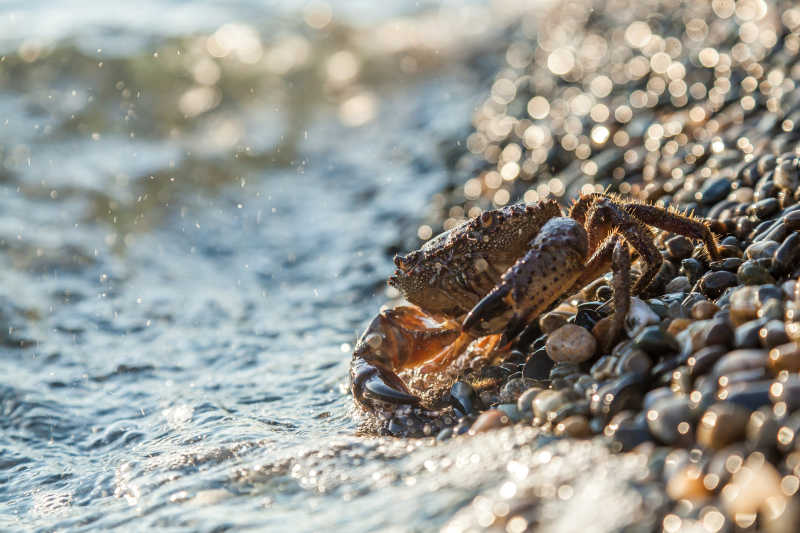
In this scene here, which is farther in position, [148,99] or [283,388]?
[148,99]

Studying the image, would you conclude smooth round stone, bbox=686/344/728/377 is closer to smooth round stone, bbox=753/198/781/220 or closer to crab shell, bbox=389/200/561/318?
crab shell, bbox=389/200/561/318

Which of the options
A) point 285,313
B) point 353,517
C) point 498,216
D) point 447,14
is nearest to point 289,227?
point 285,313

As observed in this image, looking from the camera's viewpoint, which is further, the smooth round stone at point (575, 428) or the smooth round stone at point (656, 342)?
the smooth round stone at point (656, 342)

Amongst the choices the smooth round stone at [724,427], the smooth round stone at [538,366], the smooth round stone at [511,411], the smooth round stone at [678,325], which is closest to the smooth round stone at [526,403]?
the smooth round stone at [511,411]

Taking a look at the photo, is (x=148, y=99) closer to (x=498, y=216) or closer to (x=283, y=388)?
(x=283, y=388)

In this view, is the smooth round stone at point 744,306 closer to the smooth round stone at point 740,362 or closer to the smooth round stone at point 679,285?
the smooth round stone at point 740,362

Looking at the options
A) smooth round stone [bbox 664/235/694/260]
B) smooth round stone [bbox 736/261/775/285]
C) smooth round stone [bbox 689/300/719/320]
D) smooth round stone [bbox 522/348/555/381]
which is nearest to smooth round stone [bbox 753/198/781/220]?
smooth round stone [bbox 664/235/694/260]
